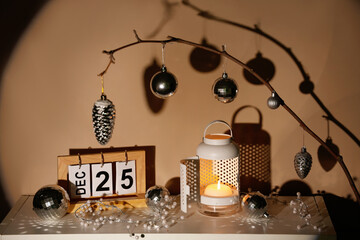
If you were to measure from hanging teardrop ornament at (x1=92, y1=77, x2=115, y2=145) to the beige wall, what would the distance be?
8.2 inches

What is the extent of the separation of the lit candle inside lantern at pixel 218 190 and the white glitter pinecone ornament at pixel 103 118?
45 cm

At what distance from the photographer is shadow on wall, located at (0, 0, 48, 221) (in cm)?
169

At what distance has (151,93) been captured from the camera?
1.77m

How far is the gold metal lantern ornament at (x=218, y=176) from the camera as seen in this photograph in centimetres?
159

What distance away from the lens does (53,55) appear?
1.73 metres

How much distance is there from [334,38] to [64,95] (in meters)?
1.15

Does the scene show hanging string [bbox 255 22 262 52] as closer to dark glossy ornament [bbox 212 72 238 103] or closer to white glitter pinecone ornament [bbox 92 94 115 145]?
dark glossy ornament [bbox 212 72 238 103]

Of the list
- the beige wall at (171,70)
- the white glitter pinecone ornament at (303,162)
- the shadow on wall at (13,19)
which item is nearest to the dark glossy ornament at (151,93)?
the beige wall at (171,70)

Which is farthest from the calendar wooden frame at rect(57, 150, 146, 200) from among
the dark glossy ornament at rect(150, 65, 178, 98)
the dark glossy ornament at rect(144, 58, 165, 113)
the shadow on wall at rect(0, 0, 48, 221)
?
the shadow on wall at rect(0, 0, 48, 221)

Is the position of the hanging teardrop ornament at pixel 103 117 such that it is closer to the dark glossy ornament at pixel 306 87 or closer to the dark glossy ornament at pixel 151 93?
the dark glossy ornament at pixel 151 93

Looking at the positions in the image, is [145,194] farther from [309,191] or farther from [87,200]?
[309,191]

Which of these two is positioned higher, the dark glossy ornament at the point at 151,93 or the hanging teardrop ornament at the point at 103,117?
the dark glossy ornament at the point at 151,93

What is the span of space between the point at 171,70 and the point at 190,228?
65 centimetres

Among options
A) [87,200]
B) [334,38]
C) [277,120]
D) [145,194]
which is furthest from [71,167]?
[334,38]
